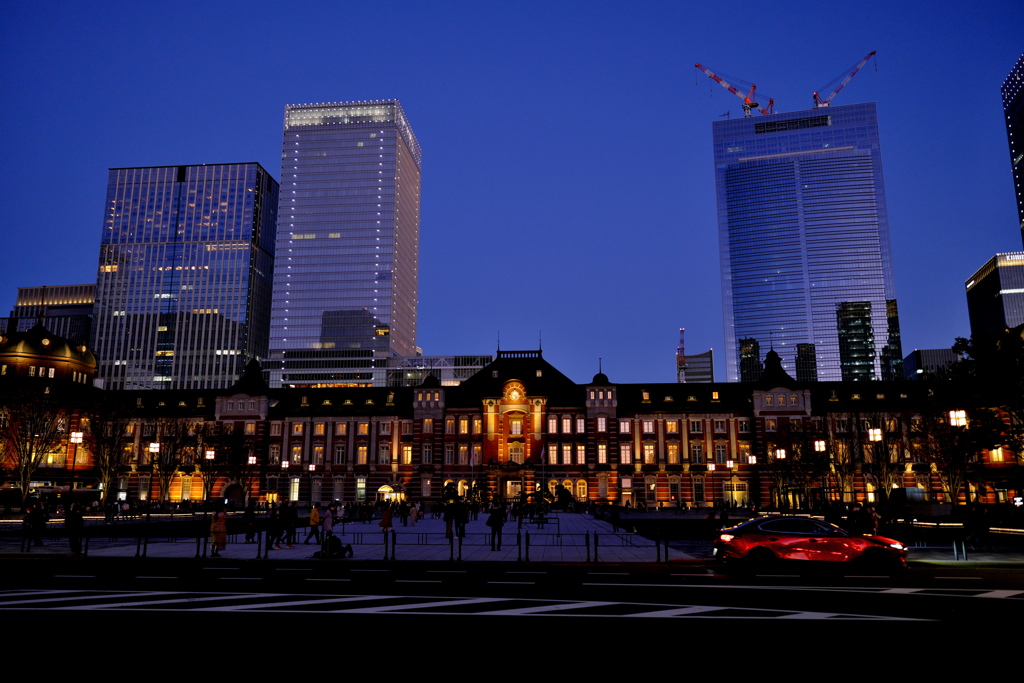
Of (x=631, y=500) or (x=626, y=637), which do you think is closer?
(x=626, y=637)

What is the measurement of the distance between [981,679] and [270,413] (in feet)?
281

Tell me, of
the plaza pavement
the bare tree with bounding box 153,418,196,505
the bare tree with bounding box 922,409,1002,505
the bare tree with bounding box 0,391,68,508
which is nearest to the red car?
the plaza pavement

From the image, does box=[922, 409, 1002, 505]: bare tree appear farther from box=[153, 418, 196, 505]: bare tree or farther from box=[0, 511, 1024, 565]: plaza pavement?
box=[153, 418, 196, 505]: bare tree

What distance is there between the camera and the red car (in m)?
20.6

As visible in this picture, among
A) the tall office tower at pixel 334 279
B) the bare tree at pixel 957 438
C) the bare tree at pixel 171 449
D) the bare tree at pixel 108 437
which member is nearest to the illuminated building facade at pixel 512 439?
the bare tree at pixel 171 449

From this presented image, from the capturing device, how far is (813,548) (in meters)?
20.7

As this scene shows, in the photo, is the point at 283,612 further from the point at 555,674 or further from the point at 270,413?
the point at 270,413

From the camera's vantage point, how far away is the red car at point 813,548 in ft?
67.7

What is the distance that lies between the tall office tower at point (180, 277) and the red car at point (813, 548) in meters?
179

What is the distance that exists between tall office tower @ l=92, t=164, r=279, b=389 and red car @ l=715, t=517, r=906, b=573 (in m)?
179

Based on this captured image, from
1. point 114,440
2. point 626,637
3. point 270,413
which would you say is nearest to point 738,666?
point 626,637

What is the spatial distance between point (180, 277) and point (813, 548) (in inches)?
7787

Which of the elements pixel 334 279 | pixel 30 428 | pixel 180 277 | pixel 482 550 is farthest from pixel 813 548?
pixel 180 277

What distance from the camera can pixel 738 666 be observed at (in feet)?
31.8
